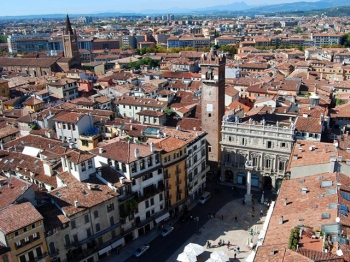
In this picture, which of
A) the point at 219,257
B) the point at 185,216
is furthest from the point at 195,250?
the point at 185,216

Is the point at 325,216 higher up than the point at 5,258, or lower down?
higher up

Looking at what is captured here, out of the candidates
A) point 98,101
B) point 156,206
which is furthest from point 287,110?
point 98,101

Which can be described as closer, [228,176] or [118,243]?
[118,243]

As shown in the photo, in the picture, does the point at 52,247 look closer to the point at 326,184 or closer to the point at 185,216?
the point at 185,216

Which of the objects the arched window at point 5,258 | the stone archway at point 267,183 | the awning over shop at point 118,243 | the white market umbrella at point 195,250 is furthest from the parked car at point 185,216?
the arched window at point 5,258

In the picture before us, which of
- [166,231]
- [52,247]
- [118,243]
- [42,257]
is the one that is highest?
[52,247]

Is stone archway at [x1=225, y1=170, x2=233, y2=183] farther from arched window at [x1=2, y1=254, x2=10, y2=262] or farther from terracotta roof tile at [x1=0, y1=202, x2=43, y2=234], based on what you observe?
arched window at [x1=2, y1=254, x2=10, y2=262]

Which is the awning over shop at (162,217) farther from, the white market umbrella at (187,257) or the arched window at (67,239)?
the arched window at (67,239)

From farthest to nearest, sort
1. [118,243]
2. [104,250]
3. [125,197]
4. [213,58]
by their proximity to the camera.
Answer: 1. [213,58]
2. [118,243]
3. [125,197]
4. [104,250]
